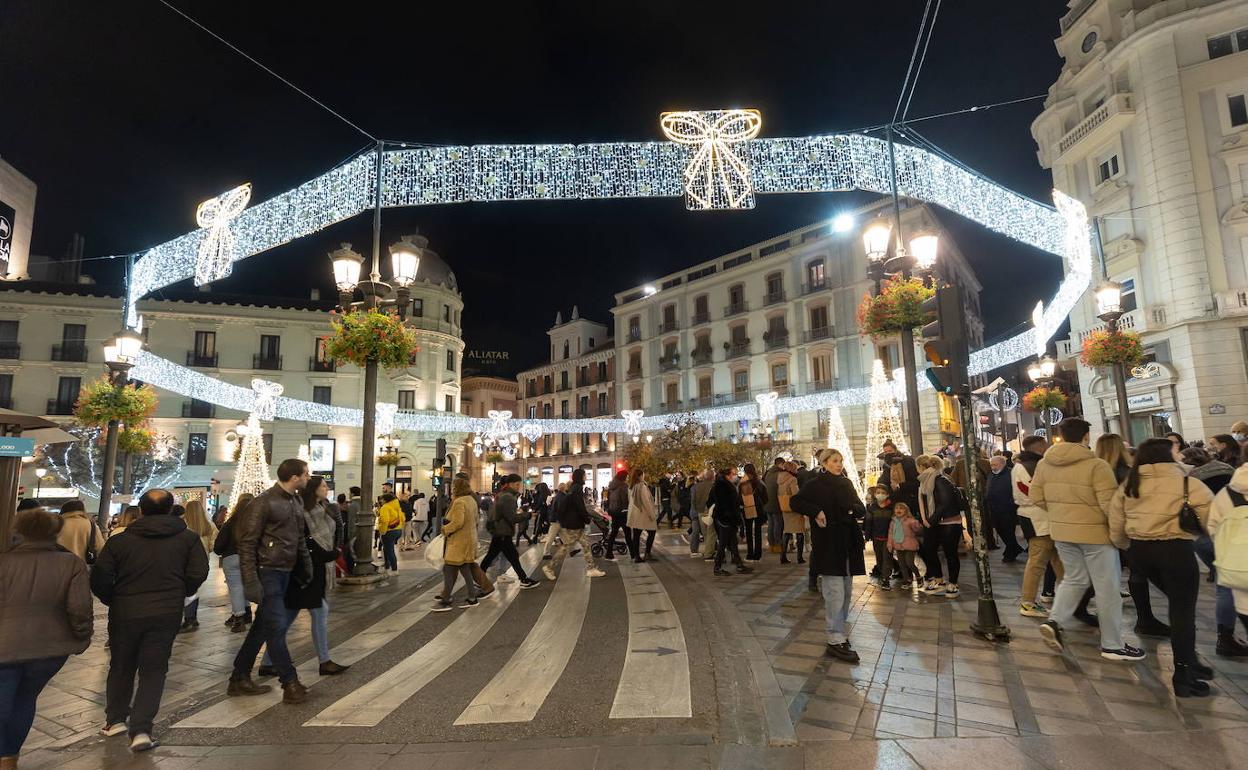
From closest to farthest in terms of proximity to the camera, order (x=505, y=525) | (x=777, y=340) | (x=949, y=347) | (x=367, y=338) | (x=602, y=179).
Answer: (x=949, y=347) → (x=505, y=525) → (x=602, y=179) → (x=367, y=338) → (x=777, y=340)

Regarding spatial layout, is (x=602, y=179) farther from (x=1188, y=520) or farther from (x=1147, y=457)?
(x=1188, y=520)

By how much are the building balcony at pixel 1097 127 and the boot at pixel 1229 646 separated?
20.7 m

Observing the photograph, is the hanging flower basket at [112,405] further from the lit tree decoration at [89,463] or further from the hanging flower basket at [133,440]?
the lit tree decoration at [89,463]

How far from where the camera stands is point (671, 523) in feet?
66.8

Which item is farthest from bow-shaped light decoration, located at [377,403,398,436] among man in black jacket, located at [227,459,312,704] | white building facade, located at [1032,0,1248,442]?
white building facade, located at [1032,0,1248,442]

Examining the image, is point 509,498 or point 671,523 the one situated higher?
point 509,498

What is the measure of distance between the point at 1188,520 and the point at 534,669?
4.77 metres

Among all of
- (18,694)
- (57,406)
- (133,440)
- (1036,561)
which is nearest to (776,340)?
(133,440)

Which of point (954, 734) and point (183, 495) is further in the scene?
point (183, 495)

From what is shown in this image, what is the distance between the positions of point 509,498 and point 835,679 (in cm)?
534

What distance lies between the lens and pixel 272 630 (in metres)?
4.68

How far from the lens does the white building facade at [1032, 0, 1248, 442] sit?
17344 millimetres

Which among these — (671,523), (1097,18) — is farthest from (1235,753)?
(1097,18)

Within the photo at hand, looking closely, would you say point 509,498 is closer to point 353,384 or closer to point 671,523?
point 671,523
